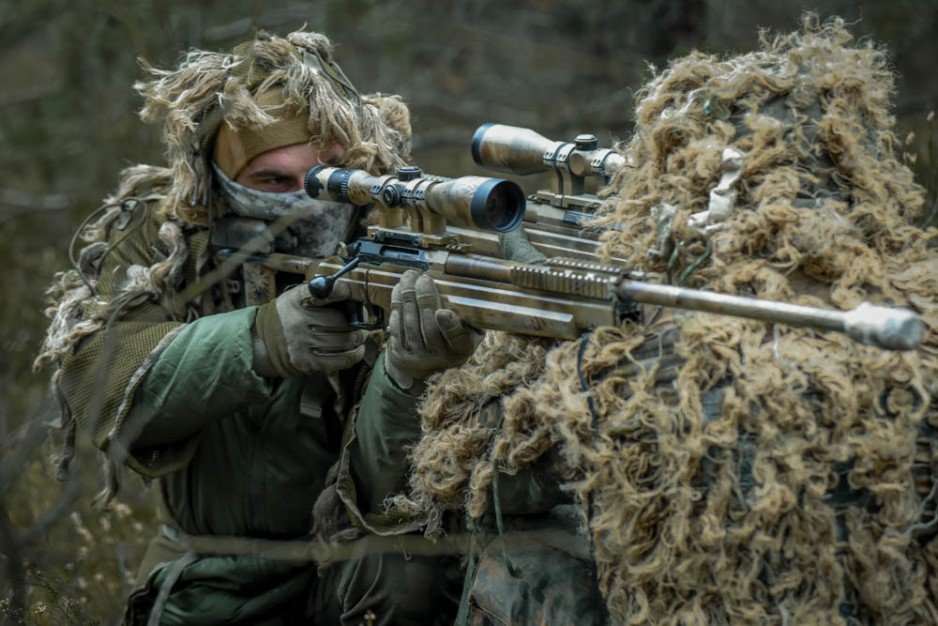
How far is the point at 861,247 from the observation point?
2.27 m

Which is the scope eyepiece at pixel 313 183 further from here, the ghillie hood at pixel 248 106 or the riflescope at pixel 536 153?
the riflescope at pixel 536 153

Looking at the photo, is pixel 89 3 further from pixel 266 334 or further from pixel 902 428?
pixel 902 428

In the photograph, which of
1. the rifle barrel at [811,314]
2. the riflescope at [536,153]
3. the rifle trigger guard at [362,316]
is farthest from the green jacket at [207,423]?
the rifle barrel at [811,314]

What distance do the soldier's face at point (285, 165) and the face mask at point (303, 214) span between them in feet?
0.12

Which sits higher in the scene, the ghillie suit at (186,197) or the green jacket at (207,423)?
the ghillie suit at (186,197)

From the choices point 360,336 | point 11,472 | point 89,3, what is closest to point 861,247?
point 360,336

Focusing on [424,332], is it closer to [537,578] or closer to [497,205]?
[497,205]

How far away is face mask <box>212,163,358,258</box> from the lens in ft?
11.1

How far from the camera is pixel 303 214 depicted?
337 cm

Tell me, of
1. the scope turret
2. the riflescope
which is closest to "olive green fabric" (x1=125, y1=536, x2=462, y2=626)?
the scope turret

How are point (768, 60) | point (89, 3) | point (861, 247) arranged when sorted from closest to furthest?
point (861, 247)
point (768, 60)
point (89, 3)

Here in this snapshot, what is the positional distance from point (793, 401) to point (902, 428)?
0.21 metres

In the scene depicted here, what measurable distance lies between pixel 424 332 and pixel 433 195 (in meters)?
0.33

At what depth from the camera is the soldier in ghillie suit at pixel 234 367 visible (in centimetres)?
321
